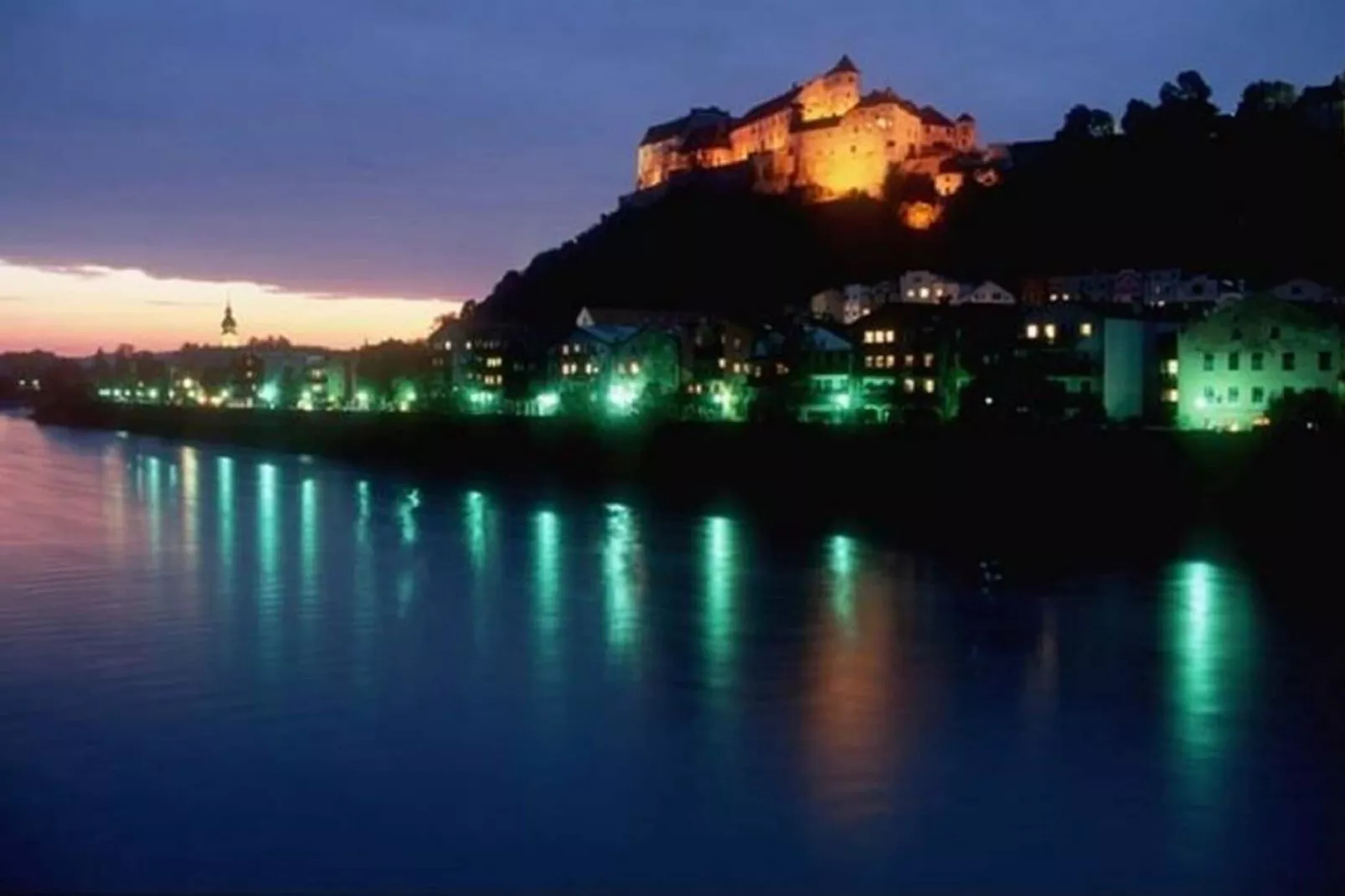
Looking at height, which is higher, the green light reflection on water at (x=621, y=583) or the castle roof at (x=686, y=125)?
the castle roof at (x=686, y=125)

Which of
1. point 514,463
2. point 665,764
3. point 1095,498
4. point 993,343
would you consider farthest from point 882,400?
point 665,764

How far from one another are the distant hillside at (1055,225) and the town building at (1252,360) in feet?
38.8

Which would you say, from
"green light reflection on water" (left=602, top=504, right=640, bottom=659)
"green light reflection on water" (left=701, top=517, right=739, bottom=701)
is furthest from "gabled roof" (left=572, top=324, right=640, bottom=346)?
"green light reflection on water" (left=701, top=517, right=739, bottom=701)

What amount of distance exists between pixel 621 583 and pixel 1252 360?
13259 mm

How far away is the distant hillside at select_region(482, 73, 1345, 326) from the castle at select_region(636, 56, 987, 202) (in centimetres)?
108

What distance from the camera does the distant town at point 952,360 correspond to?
76.6 ft

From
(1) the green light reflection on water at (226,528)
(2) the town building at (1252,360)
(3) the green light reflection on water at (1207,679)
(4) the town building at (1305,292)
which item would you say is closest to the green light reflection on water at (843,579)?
(3) the green light reflection on water at (1207,679)

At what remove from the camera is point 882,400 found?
29641 mm

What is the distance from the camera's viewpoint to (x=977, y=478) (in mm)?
21125

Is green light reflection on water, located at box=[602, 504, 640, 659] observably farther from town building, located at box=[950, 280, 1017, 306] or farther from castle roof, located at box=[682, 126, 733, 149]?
castle roof, located at box=[682, 126, 733, 149]

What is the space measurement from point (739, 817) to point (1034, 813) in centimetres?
127

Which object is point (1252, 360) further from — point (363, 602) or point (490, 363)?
point (490, 363)

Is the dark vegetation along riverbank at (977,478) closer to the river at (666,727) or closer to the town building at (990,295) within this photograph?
the river at (666,727)

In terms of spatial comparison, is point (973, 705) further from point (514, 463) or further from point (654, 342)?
point (654, 342)
